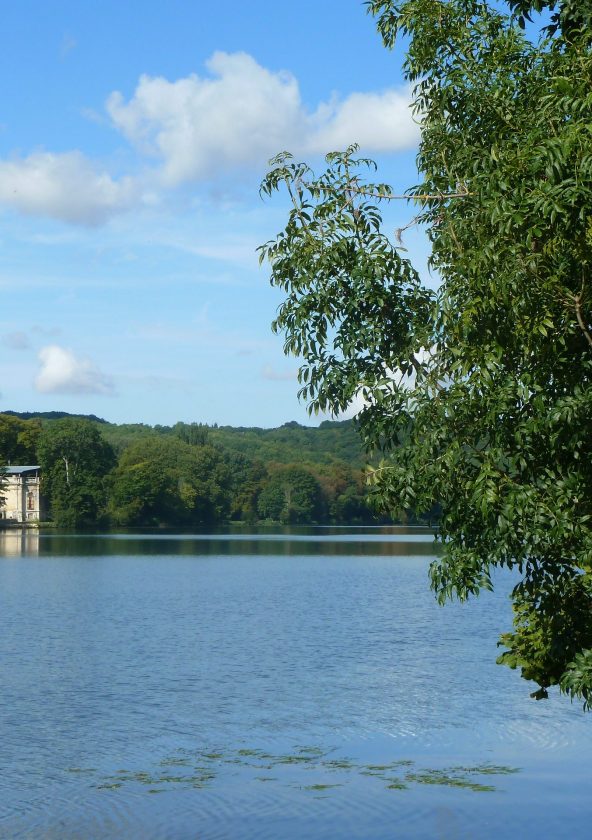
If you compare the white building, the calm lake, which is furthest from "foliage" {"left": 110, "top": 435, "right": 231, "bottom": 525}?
the calm lake

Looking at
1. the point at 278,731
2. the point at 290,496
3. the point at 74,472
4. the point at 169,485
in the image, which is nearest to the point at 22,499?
the point at 74,472

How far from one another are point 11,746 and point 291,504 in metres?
163

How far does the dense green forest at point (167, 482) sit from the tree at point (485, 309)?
126999 mm

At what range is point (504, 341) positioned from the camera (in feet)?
31.9

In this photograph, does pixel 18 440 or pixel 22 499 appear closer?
pixel 22 499

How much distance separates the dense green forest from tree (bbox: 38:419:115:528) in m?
0.14

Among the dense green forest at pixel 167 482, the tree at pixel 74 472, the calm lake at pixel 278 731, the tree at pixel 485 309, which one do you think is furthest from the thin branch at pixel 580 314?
the tree at pixel 74 472

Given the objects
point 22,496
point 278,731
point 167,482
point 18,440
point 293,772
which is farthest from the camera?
point 18,440

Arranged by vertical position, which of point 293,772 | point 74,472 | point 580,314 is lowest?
point 293,772

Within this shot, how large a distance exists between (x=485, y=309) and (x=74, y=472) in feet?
486

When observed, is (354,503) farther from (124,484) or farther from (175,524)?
(124,484)

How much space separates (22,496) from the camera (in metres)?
160

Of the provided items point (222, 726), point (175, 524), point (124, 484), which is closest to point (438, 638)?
point (222, 726)

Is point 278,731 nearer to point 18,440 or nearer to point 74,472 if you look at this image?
point 74,472
